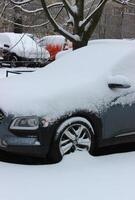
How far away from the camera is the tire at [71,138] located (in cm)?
599

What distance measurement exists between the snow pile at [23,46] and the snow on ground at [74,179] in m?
17.5

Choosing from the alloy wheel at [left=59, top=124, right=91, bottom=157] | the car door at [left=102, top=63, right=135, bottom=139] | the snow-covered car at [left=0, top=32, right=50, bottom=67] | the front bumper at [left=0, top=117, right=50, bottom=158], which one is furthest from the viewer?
the snow-covered car at [left=0, top=32, right=50, bottom=67]

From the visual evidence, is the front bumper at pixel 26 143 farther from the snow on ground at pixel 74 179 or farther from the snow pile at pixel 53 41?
the snow pile at pixel 53 41

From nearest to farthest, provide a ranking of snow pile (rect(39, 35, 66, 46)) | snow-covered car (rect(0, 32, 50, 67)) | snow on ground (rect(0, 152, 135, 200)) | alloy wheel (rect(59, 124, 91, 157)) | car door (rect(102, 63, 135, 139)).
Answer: snow on ground (rect(0, 152, 135, 200)), alloy wheel (rect(59, 124, 91, 157)), car door (rect(102, 63, 135, 139)), snow-covered car (rect(0, 32, 50, 67)), snow pile (rect(39, 35, 66, 46))

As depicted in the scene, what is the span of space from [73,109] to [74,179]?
0.88 metres

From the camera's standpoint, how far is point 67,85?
20.9 feet

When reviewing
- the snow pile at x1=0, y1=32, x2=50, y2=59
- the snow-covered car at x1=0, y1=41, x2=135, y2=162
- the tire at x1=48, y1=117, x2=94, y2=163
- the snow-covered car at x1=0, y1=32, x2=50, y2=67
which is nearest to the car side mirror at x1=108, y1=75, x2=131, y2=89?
the snow-covered car at x1=0, y1=41, x2=135, y2=162

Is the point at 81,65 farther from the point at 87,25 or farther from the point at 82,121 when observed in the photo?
the point at 87,25

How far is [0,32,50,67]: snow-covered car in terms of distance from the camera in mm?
23414

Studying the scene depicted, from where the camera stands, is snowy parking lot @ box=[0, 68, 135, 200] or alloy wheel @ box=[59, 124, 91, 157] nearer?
snowy parking lot @ box=[0, 68, 135, 200]

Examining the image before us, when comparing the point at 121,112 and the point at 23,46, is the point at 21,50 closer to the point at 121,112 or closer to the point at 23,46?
the point at 23,46

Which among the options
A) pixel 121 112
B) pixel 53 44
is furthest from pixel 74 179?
pixel 53 44

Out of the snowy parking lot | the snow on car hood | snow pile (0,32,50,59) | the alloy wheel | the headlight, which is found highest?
the snow on car hood

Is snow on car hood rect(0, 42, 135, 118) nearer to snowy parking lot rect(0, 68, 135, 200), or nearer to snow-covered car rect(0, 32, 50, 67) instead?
snowy parking lot rect(0, 68, 135, 200)
